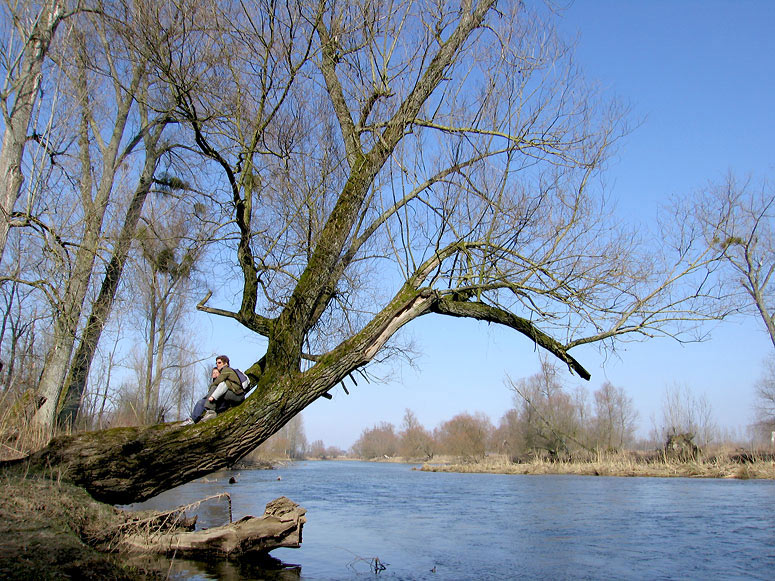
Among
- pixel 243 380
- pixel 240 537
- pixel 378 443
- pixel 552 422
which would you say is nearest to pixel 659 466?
pixel 552 422

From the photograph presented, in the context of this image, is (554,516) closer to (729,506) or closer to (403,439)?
(729,506)

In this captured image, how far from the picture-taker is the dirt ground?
4.25 meters

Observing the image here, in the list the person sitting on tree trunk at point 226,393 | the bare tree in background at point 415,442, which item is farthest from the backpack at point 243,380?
the bare tree in background at point 415,442

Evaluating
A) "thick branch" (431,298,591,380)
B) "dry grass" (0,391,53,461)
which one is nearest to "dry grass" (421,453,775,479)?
"thick branch" (431,298,591,380)

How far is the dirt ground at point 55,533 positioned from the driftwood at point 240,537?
0.63 meters

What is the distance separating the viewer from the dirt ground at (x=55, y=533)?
4254mm

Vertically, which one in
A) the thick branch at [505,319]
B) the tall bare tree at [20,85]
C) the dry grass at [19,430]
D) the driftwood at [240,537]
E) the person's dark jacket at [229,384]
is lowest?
the driftwood at [240,537]

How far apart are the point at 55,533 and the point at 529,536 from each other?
7.34m

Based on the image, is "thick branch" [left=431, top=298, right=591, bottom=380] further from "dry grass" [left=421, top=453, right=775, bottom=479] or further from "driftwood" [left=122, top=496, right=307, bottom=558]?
"dry grass" [left=421, top=453, right=775, bottom=479]

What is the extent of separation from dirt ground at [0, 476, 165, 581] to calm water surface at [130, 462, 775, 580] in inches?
34.6

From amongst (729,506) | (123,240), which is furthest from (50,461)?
(729,506)

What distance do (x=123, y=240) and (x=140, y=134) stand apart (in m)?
3.11

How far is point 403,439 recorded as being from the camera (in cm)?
8788

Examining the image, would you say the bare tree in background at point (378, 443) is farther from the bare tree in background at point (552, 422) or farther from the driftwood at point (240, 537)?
the driftwood at point (240, 537)
